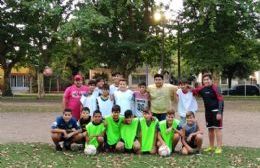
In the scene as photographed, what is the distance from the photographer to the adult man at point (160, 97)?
12.3 metres

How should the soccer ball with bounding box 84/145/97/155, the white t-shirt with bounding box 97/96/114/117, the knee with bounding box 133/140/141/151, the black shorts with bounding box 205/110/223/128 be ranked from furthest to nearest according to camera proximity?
1. the white t-shirt with bounding box 97/96/114/117
2. the black shorts with bounding box 205/110/223/128
3. the knee with bounding box 133/140/141/151
4. the soccer ball with bounding box 84/145/97/155

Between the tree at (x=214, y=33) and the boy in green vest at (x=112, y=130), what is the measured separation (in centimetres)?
1814

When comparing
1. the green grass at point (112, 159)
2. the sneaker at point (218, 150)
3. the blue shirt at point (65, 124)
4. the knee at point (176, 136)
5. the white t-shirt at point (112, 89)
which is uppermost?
the white t-shirt at point (112, 89)

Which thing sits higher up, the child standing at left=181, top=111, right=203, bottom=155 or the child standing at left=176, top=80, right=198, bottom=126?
the child standing at left=176, top=80, right=198, bottom=126

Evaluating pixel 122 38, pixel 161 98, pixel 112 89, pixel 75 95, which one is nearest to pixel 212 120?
pixel 161 98

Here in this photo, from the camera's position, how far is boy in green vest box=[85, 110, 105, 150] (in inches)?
460

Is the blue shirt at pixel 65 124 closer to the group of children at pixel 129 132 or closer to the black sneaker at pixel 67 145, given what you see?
the group of children at pixel 129 132

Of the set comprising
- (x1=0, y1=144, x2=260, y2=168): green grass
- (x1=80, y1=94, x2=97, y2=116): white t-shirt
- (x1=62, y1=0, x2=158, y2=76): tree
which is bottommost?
(x1=0, y1=144, x2=260, y2=168): green grass

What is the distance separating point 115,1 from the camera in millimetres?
28828

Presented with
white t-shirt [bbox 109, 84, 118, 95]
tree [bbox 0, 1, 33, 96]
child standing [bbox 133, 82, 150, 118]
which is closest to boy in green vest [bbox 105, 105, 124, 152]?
child standing [bbox 133, 82, 150, 118]

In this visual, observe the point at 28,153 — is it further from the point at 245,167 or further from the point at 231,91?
the point at 231,91

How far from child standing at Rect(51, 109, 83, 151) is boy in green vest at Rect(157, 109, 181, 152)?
1.75m

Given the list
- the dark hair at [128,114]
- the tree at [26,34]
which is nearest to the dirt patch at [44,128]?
the dark hair at [128,114]

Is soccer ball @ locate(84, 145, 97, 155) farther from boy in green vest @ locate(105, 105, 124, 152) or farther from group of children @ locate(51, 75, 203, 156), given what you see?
boy in green vest @ locate(105, 105, 124, 152)
